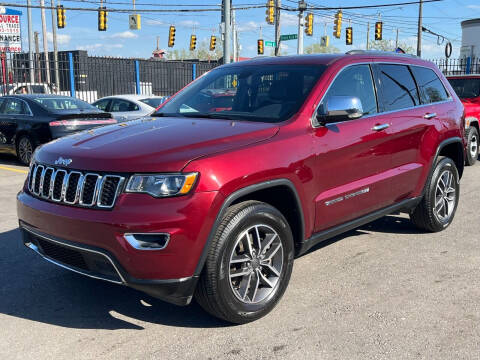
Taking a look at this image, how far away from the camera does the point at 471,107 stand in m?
10.1

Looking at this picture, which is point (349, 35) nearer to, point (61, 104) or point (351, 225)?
point (61, 104)

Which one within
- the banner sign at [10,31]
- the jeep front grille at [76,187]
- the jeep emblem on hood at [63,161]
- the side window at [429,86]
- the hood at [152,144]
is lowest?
the jeep front grille at [76,187]

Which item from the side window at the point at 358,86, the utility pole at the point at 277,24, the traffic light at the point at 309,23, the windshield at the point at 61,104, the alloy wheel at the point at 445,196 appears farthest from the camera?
the traffic light at the point at 309,23

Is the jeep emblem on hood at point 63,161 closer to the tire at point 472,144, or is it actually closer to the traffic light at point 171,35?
the tire at point 472,144

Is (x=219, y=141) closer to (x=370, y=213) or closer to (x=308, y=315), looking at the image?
(x=308, y=315)

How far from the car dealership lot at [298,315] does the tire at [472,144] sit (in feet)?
19.1

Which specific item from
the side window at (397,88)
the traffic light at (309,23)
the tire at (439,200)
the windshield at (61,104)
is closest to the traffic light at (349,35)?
the traffic light at (309,23)

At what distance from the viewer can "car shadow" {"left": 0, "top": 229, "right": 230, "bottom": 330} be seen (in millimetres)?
3527

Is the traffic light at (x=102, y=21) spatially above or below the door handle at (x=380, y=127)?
above

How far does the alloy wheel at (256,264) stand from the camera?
338 cm

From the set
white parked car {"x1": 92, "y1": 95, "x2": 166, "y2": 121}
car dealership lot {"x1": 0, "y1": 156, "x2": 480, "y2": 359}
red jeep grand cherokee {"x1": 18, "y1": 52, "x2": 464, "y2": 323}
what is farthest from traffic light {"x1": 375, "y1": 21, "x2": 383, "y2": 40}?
car dealership lot {"x1": 0, "y1": 156, "x2": 480, "y2": 359}

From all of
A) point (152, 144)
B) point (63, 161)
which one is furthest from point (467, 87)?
point (63, 161)

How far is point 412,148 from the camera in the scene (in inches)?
191

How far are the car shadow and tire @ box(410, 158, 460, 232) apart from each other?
2.78 m
